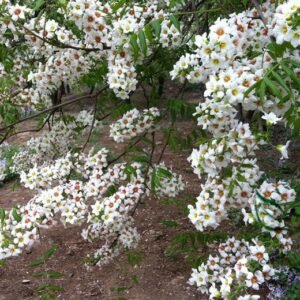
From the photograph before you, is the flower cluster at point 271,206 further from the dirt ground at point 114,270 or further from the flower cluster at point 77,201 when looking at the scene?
the dirt ground at point 114,270

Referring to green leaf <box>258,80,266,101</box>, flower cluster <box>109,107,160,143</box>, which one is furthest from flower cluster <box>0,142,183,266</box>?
green leaf <box>258,80,266,101</box>

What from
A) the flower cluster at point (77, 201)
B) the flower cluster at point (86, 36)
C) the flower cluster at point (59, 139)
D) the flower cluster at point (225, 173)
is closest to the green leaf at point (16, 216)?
the flower cluster at point (77, 201)

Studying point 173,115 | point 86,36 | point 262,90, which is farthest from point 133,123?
point 262,90

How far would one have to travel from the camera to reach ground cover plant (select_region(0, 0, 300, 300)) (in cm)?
186

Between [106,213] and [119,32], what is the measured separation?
96cm

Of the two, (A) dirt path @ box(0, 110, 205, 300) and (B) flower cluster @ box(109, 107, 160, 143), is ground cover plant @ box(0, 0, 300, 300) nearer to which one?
(B) flower cluster @ box(109, 107, 160, 143)

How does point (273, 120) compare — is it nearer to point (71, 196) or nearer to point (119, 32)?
point (119, 32)

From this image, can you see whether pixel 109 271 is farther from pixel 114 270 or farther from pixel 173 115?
pixel 173 115

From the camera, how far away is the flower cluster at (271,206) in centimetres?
191

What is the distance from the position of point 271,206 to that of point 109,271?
2576mm

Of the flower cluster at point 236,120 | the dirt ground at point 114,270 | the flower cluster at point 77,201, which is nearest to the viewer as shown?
the flower cluster at point 236,120

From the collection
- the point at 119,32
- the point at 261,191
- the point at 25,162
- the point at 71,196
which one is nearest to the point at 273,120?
the point at 261,191

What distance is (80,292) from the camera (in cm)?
395

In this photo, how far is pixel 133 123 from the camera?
3.15 m
